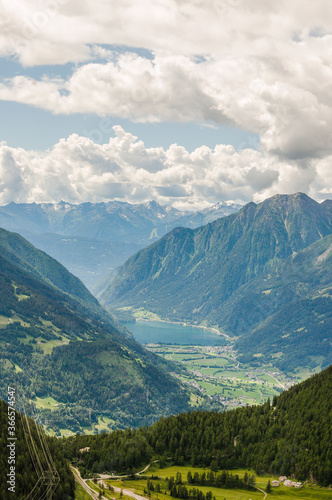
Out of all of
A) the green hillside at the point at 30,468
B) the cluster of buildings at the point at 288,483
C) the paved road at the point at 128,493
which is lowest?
the paved road at the point at 128,493

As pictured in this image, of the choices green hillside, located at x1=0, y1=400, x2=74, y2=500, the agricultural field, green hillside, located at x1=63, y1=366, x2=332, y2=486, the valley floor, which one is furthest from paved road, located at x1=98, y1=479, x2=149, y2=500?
green hillside, located at x1=63, y1=366, x2=332, y2=486

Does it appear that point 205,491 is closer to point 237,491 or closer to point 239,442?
point 237,491

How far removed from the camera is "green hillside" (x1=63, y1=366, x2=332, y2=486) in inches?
5266

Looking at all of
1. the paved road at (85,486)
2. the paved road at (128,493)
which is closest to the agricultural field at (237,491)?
the paved road at (128,493)

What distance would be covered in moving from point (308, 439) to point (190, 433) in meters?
37.5

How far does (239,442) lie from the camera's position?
15125 cm

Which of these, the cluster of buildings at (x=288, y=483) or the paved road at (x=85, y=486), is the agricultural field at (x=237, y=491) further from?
the paved road at (x=85, y=486)

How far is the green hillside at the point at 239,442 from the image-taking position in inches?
5266

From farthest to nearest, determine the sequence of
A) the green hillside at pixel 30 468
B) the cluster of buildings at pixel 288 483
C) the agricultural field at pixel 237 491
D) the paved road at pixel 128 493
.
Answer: the cluster of buildings at pixel 288 483 < the agricultural field at pixel 237 491 < the paved road at pixel 128 493 < the green hillside at pixel 30 468

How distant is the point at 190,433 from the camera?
159 meters

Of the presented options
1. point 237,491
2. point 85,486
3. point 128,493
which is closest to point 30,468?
point 85,486

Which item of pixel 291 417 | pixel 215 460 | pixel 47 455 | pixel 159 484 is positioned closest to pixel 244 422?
pixel 291 417

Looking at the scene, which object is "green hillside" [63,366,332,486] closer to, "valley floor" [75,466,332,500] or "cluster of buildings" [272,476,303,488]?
"cluster of buildings" [272,476,303,488]

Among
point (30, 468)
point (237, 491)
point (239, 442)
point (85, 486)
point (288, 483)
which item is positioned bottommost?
point (237, 491)
